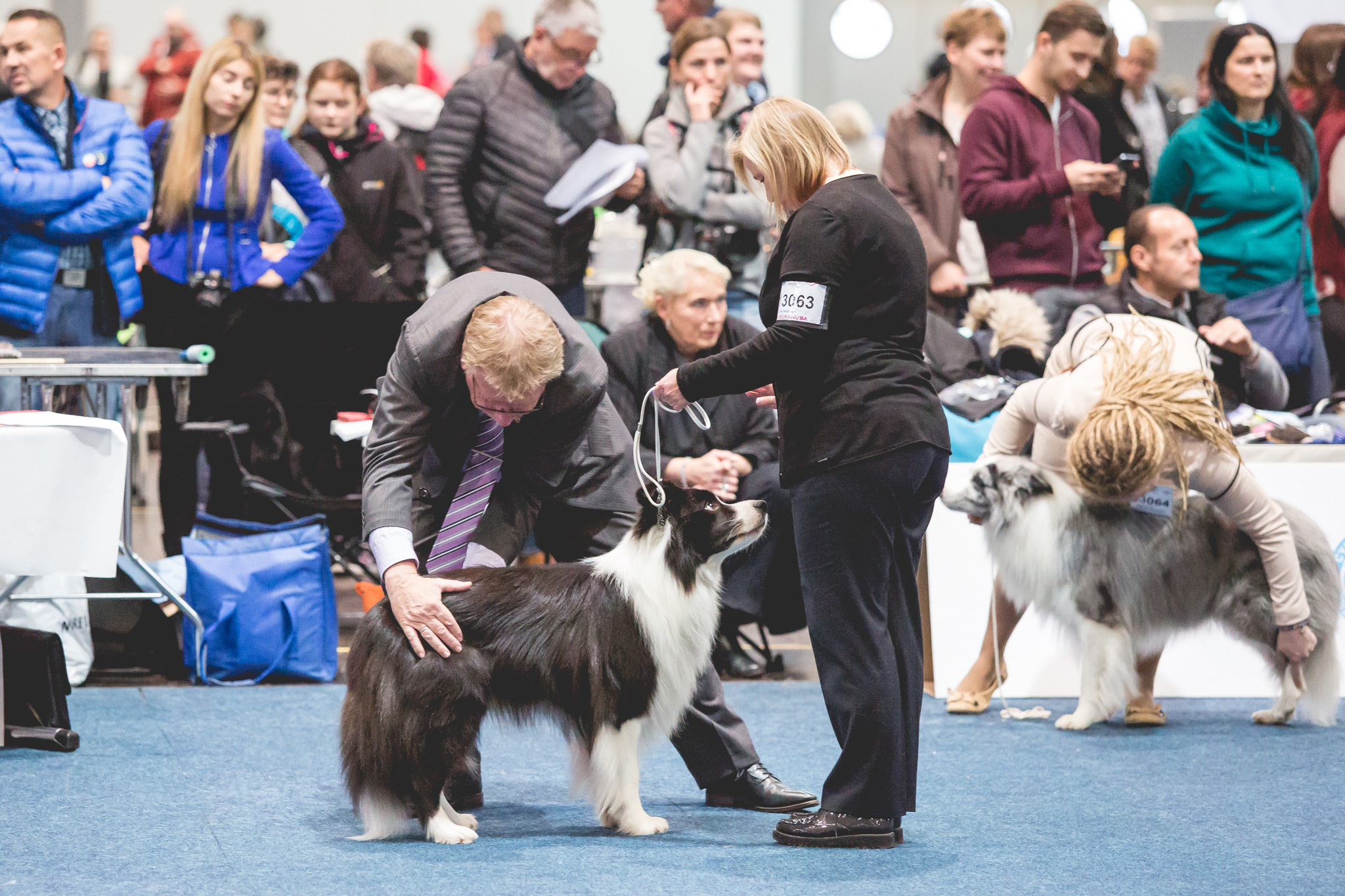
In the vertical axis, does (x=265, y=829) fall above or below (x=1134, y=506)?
below

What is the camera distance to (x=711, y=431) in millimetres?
4836

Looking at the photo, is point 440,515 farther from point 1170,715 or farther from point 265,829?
point 1170,715

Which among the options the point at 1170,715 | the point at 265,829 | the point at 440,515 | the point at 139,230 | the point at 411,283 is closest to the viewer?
the point at 265,829

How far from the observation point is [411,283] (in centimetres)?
619

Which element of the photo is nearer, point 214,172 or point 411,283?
point 214,172

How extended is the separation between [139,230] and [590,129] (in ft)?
6.02

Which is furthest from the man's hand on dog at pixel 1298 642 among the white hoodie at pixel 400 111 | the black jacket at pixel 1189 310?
the white hoodie at pixel 400 111

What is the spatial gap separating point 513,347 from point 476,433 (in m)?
0.39

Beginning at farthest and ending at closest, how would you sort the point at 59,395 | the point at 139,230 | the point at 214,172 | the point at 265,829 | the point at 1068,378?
the point at 139,230 → the point at 214,172 → the point at 59,395 → the point at 1068,378 → the point at 265,829

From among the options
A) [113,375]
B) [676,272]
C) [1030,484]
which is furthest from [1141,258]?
[113,375]

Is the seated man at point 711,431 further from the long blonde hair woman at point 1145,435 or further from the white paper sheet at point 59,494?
the white paper sheet at point 59,494

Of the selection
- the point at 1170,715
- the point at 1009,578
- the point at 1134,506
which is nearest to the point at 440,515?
the point at 1009,578

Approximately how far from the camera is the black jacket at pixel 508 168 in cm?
545

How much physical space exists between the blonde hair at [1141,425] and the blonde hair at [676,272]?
1.29m
